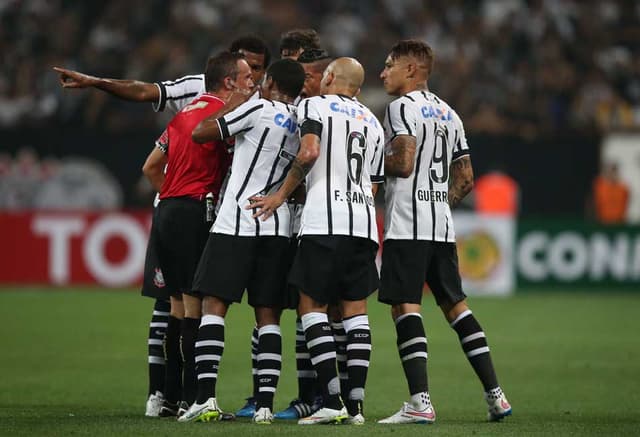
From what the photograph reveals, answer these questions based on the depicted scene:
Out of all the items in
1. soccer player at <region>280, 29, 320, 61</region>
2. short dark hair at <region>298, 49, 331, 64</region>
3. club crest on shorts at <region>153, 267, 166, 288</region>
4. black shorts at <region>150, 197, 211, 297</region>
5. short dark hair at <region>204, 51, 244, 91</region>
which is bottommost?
club crest on shorts at <region>153, 267, 166, 288</region>

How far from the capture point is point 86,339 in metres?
13.2

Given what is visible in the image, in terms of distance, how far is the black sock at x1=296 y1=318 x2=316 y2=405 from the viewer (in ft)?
26.4

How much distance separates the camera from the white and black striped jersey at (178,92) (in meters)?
8.19

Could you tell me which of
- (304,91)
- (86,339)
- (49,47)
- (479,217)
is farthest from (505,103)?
(304,91)

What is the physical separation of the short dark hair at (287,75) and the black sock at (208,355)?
152 cm

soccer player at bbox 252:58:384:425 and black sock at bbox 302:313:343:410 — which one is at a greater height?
soccer player at bbox 252:58:384:425

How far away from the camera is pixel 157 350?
26.8 ft

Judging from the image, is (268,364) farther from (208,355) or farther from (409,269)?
(409,269)

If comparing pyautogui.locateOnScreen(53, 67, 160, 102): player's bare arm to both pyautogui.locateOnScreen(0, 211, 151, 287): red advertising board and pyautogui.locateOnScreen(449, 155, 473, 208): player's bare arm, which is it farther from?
pyautogui.locateOnScreen(0, 211, 151, 287): red advertising board

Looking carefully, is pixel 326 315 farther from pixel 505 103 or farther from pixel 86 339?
pixel 505 103

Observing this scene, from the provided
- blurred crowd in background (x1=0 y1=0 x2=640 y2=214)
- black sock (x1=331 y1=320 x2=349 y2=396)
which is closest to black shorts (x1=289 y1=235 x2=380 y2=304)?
black sock (x1=331 y1=320 x2=349 y2=396)

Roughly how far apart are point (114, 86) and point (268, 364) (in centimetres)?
215

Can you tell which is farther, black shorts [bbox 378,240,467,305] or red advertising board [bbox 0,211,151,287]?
red advertising board [bbox 0,211,151,287]

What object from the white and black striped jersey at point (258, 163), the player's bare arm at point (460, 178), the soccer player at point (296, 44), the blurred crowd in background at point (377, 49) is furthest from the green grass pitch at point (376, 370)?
the blurred crowd in background at point (377, 49)
